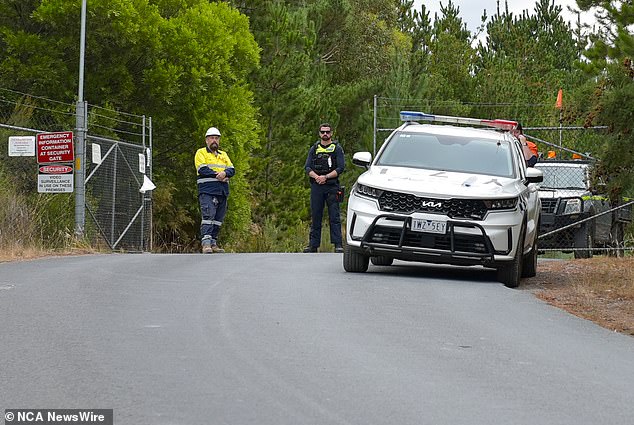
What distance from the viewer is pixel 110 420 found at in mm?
6238

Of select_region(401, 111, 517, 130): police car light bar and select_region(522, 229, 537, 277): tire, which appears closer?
select_region(522, 229, 537, 277): tire

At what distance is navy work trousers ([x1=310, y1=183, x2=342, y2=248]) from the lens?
21047 mm

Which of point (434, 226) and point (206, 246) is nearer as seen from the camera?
point (434, 226)

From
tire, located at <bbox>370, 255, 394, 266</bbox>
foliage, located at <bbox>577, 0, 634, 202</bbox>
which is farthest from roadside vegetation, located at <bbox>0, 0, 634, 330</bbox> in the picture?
tire, located at <bbox>370, 255, 394, 266</bbox>

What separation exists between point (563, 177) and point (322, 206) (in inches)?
179

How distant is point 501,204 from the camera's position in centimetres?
1398

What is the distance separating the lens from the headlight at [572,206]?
22.0 metres

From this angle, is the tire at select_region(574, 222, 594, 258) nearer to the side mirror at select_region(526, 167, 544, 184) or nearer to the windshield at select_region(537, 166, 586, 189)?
the windshield at select_region(537, 166, 586, 189)

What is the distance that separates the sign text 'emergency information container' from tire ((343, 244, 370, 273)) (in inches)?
322

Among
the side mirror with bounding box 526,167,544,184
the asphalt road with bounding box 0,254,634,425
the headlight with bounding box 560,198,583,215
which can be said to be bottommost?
the asphalt road with bounding box 0,254,634,425

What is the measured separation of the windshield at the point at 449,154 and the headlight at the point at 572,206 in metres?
6.60

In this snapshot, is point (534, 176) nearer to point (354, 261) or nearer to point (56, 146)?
point (354, 261)

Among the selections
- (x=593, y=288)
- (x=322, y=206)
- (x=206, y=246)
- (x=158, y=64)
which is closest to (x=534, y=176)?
(x=593, y=288)

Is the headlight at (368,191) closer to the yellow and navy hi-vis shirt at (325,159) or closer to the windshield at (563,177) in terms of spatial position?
the yellow and navy hi-vis shirt at (325,159)
